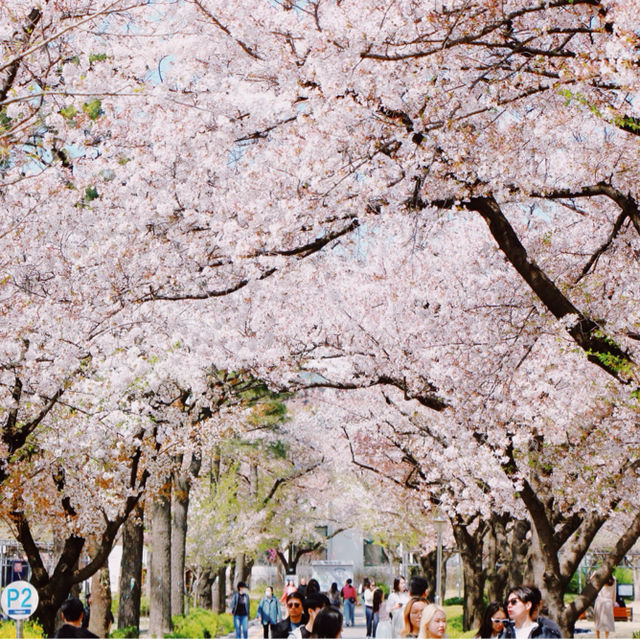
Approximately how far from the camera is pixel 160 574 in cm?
2264

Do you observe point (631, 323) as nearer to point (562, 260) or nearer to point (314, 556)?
point (562, 260)

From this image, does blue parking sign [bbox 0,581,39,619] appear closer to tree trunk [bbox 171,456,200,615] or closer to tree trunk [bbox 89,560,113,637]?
tree trunk [bbox 89,560,113,637]

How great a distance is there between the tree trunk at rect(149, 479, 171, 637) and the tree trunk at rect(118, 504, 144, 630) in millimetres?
381

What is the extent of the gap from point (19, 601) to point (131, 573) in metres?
10.3

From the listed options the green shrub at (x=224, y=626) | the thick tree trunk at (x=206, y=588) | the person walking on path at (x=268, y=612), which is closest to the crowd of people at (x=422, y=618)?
the person walking on path at (x=268, y=612)

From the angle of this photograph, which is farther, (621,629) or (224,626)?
(621,629)

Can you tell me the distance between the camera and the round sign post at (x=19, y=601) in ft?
38.8

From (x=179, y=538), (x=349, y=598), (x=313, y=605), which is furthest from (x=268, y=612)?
(x=349, y=598)

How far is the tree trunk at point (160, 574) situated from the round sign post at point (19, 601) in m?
10.2

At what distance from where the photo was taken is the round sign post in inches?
466

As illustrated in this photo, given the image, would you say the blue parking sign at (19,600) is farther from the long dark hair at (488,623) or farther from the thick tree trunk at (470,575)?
the thick tree trunk at (470,575)

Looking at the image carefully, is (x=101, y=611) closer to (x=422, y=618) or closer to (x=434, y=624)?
(x=422, y=618)

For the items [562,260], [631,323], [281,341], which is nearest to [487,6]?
[631,323]

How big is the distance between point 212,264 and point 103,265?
219 cm
